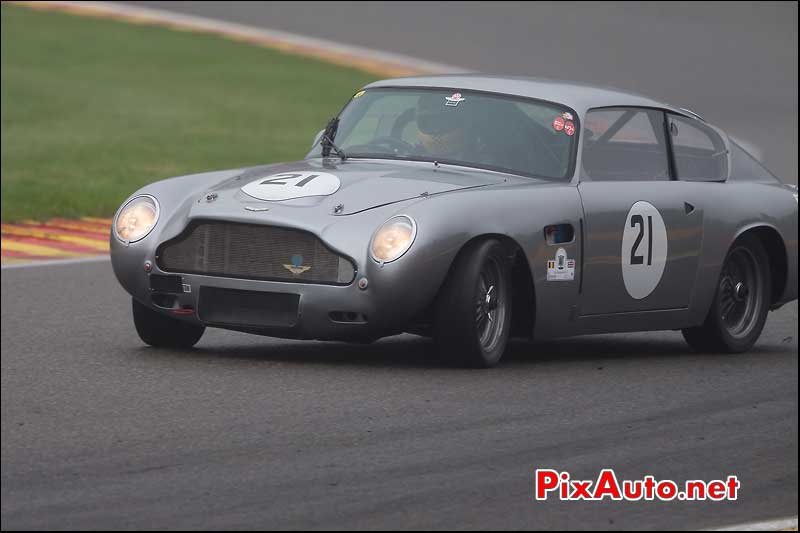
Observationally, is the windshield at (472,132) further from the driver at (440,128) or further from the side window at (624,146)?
the side window at (624,146)

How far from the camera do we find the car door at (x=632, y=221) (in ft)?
27.0

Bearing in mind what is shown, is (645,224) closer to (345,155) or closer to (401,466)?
(345,155)

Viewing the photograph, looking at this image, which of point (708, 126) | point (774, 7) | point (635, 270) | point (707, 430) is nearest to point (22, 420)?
point (707, 430)

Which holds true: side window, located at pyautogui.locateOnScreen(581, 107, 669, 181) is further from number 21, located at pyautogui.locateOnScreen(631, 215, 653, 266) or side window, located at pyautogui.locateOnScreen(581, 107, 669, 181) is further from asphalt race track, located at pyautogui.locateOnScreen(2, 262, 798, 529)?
asphalt race track, located at pyautogui.locateOnScreen(2, 262, 798, 529)

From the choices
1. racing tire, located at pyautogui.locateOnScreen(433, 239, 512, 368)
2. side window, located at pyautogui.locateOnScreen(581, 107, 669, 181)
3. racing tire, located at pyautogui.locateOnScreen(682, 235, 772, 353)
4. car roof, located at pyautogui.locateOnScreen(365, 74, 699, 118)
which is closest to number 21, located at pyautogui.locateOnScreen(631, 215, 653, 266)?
side window, located at pyautogui.locateOnScreen(581, 107, 669, 181)

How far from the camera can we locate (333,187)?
769cm

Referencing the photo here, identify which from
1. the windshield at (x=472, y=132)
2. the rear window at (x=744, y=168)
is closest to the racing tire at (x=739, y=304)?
the rear window at (x=744, y=168)

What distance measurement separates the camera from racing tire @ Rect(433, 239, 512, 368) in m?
7.44

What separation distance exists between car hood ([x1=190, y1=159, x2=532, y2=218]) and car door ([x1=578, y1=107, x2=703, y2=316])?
1.44ft

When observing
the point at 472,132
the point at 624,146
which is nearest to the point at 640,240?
the point at 624,146

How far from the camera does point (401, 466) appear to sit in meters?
5.77

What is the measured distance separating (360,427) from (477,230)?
1.44m

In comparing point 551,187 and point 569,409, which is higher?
point 551,187

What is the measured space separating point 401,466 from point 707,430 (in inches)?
59.3
